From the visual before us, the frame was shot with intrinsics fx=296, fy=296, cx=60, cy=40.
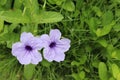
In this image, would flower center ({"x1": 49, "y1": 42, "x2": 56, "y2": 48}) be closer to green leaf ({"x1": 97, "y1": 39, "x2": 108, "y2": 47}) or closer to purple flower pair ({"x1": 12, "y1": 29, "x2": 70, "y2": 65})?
purple flower pair ({"x1": 12, "y1": 29, "x2": 70, "y2": 65})

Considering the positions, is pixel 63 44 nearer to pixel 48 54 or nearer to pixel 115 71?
pixel 48 54

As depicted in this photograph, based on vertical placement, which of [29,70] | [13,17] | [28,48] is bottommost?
[29,70]

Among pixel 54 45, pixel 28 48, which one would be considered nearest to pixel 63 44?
pixel 54 45

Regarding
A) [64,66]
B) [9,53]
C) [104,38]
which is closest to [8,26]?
[9,53]

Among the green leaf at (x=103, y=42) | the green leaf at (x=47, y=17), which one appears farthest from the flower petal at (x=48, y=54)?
the green leaf at (x=103, y=42)

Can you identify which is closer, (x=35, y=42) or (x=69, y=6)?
(x=35, y=42)

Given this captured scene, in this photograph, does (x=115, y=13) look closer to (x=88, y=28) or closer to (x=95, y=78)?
(x=88, y=28)
